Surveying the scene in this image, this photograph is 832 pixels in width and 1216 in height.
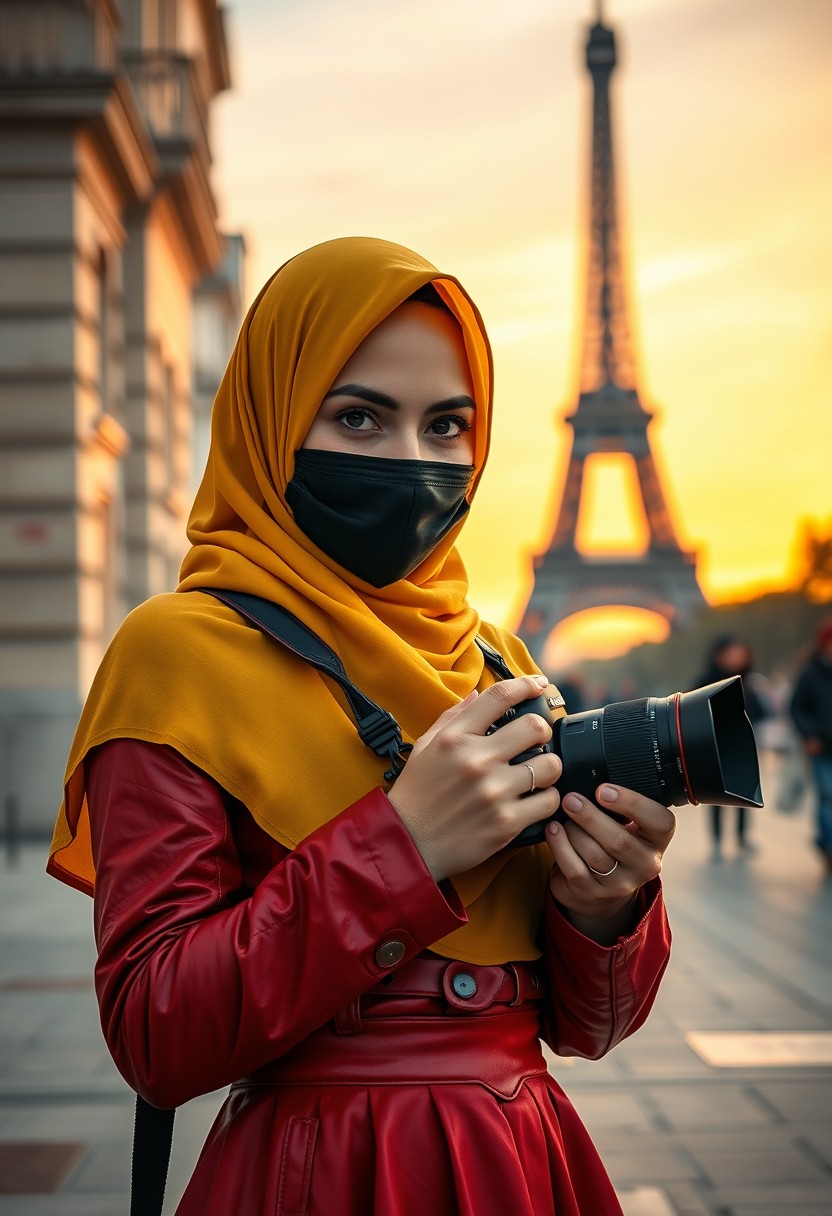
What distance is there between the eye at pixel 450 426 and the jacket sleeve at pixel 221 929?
528mm

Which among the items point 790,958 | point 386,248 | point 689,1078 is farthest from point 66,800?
point 790,958

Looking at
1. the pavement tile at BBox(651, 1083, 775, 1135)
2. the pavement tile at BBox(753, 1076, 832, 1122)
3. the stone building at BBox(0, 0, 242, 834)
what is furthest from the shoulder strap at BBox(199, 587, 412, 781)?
the stone building at BBox(0, 0, 242, 834)

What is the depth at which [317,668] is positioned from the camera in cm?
147

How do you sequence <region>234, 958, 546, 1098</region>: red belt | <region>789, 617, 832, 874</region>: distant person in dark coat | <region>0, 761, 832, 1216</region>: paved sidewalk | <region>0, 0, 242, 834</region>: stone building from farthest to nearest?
<region>0, 0, 242, 834</region>: stone building
<region>789, 617, 832, 874</region>: distant person in dark coat
<region>0, 761, 832, 1216</region>: paved sidewalk
<region>234, 958, 546, 1098</region>: red belt

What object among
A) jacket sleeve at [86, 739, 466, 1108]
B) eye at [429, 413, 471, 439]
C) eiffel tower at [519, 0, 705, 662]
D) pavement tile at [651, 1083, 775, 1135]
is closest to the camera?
jacket sleeve at [86, 739, 466, 1108]

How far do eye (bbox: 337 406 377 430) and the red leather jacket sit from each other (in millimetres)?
473

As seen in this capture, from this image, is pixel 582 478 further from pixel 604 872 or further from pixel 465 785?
pixel 465 785

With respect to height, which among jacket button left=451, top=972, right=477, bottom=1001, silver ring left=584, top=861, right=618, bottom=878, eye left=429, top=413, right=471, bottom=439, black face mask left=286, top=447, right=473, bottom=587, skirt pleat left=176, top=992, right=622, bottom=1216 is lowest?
skirt pleat left=176, top=992, right=622, bottom=1216

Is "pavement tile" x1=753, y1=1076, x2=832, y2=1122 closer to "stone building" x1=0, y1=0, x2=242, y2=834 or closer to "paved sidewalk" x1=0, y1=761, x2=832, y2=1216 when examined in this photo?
"paved sidewalk" x1=0, y1=761, x2=832, y2=1216

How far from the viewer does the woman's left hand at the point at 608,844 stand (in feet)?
4.70

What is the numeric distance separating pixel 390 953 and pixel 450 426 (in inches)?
26.7

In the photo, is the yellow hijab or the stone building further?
the stone building

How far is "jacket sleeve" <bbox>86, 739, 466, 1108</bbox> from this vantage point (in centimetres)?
126

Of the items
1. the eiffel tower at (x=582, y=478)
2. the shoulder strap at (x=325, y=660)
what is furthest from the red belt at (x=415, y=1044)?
the eiffel tower at (x=582, y=478)
